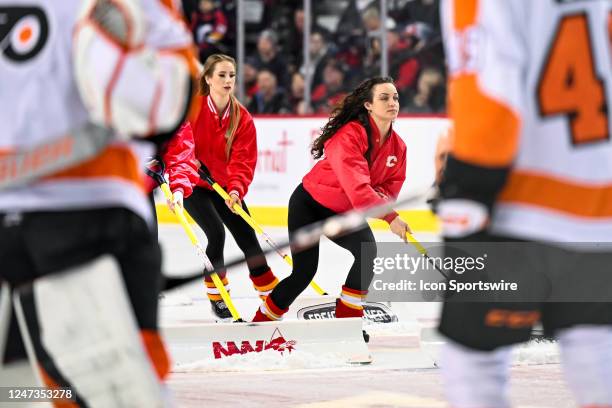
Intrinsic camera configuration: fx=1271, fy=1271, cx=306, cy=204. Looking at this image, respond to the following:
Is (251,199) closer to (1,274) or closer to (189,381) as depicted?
(189,381)

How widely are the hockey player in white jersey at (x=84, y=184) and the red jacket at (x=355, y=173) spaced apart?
2613mm

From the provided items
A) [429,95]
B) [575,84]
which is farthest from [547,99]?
[429,95]

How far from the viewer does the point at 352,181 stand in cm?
447

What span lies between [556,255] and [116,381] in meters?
0.65

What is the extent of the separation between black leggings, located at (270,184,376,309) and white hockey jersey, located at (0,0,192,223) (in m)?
2.86

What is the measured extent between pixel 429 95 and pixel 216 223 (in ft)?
12.5

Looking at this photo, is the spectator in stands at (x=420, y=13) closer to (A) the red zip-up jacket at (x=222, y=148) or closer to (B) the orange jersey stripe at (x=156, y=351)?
(A) the red zip-up jacket at (x=222, y=148)

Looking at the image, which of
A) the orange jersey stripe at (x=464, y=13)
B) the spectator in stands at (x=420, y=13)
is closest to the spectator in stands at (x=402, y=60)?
the spectator in stands at (x=420, y=13)

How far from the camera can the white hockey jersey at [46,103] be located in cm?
176

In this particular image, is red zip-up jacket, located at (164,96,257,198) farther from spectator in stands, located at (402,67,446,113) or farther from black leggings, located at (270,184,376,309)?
spectator in stands, located at (402,67,446,113)

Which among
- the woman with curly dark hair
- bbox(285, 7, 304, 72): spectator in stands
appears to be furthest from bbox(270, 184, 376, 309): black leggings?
bbox(285, 7, 304, 72): spectator in stands

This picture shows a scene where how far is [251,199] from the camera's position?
840cm

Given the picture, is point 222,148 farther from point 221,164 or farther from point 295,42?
point 295,42

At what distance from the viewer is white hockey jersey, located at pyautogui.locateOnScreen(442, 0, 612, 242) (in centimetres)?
178
